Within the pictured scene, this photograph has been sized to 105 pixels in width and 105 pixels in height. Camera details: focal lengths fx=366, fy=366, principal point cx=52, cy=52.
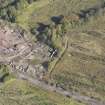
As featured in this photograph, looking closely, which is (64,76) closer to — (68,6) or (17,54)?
(17,54)

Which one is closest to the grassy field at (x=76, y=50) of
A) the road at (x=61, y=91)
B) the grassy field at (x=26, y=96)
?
the grassy field at (x=26, y=96)

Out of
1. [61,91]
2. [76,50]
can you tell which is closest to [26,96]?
[61,91]

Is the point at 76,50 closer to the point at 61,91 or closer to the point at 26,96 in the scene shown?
the point at 61,91

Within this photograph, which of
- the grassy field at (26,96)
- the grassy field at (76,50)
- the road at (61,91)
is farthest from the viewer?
the grassy field at (76,50)

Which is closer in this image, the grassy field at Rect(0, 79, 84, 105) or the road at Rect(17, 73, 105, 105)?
the grassy field at Rect(0, 79, 84, 105)

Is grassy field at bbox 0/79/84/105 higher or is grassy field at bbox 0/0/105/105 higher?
grassy field at bbox 0/0/105/105

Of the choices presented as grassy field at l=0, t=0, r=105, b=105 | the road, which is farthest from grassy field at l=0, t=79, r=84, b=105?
the road

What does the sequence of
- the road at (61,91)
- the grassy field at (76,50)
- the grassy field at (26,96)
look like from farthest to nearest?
the grassy field at (76,50) < the road at (61,91) < the grassy field at (26,96)

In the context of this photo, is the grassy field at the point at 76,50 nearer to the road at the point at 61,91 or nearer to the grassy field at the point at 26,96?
the grassy field at the point at 26,96

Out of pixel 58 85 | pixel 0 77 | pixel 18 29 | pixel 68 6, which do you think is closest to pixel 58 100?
pixel 58 85

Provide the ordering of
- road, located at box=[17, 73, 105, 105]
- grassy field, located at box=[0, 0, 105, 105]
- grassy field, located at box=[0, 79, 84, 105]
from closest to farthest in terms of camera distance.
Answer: grassy field, located at box=[0, 79, 84, 105], road, located at box=[17, 73, 105, 105], grassy field, located at box=[0, 0, 105, 105]

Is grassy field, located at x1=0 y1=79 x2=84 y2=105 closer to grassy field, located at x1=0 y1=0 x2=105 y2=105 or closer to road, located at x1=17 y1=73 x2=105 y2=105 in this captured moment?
grassy field, located at x1=0 y1=0 x2=105 y2=105
